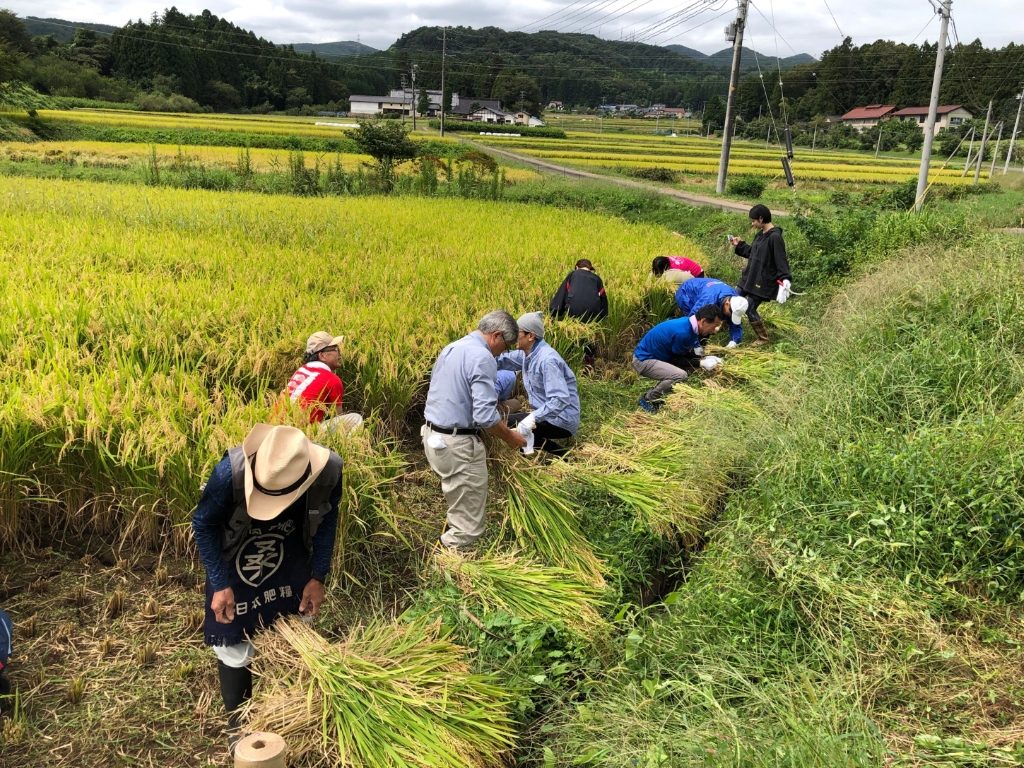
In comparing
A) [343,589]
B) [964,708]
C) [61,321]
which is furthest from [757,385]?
[61,321]

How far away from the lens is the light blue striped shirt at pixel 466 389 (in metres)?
3.23

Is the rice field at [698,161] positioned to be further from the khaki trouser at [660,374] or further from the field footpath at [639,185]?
the khaki trouser at [660,374]

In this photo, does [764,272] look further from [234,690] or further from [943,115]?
[943,115]

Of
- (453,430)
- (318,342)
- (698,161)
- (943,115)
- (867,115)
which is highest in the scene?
(943,115)

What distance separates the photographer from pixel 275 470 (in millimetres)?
1951

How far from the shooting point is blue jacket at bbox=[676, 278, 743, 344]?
20.0 feet

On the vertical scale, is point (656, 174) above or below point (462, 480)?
above

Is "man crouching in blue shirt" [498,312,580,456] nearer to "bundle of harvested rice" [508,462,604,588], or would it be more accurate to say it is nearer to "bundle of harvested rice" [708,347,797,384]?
"bundle of harvested rice" [508,462,604,588]

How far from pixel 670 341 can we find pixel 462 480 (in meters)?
2.88

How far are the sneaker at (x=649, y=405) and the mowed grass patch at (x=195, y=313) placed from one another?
1393 mm

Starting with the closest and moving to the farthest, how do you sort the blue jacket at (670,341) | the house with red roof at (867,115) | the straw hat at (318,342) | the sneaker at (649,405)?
1. the straw hat at (318,342)
2. the sneaker at (649,405)
3. the blue jacket at (670,341)
4. the house with red roof at (867,115)

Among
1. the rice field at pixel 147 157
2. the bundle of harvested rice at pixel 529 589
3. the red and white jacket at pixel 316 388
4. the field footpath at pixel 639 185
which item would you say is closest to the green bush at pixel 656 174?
the field footpath at pixel 639 185

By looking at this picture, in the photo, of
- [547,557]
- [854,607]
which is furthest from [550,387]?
[854,607]

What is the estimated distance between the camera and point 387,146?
55.4 ft
